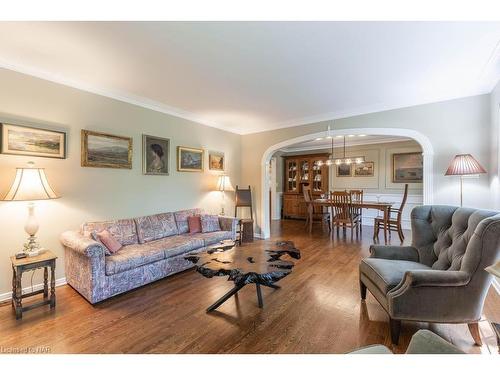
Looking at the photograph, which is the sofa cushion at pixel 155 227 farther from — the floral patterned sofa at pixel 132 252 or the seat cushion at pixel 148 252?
the seat cushion at pixel 148 252

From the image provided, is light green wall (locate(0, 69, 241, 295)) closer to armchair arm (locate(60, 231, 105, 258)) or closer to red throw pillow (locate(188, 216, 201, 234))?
armchair arm (locate(60, 231, 105, 258))

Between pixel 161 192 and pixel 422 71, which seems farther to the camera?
pixel 161 192

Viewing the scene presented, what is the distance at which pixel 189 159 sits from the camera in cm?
422

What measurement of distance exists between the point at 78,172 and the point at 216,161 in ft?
8.00

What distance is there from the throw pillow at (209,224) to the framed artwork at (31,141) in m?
2.08

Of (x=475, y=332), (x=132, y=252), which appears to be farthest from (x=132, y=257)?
(x=475, y=332)

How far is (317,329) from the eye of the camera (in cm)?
188

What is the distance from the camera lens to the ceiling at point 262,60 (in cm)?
189

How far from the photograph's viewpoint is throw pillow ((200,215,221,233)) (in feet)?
12.5

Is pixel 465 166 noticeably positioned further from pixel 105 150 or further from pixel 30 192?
pixel 30 192

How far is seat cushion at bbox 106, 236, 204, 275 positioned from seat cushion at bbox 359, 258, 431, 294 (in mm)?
2213

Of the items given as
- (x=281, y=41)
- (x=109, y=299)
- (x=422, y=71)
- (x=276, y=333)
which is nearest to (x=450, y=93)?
(x=422, y=71)

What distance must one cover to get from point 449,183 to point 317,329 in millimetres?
2993
